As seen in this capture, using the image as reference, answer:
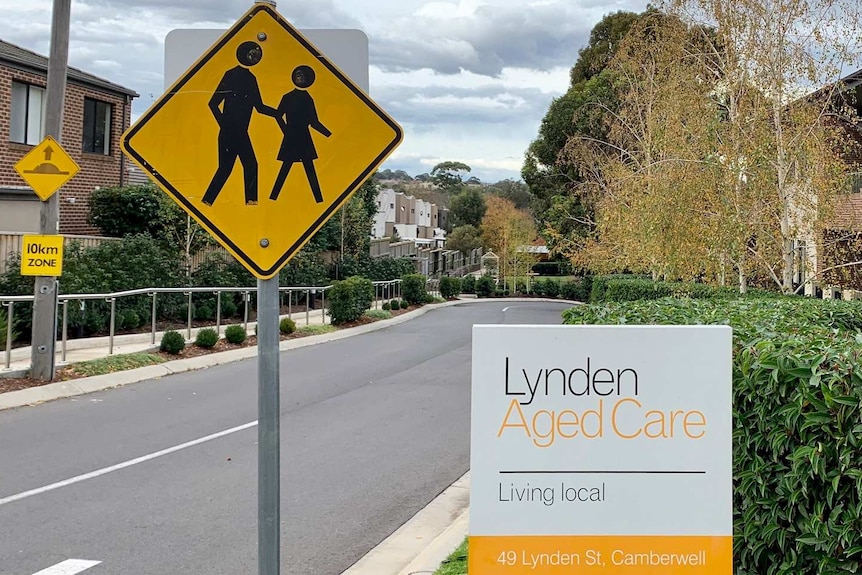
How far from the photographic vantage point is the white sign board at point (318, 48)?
11.0 ft

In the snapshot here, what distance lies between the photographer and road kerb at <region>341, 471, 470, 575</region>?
555cm

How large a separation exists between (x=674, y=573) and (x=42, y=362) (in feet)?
36.6

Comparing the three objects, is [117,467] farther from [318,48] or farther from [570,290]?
[570,290]

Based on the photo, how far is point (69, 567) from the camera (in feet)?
18.2

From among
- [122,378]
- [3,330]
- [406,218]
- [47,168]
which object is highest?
[406,218]

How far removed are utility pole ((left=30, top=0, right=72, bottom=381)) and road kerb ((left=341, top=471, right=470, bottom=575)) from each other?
24.2 feet

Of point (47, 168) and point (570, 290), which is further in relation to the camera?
point (570, 290)

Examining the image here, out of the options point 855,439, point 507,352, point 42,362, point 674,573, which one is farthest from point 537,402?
point 42,362

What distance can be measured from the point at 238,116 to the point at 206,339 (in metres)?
14.0

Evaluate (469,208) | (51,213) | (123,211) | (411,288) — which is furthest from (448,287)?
(469,208)

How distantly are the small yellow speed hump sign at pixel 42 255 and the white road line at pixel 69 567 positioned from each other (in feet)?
23.8

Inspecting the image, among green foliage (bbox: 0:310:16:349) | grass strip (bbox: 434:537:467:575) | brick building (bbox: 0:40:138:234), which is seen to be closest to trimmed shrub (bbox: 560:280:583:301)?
brick building (bbox: 0:40:138:234)

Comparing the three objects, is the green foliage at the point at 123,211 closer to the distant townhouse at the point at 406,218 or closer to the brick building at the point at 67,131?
the brick building at the point at 67,131

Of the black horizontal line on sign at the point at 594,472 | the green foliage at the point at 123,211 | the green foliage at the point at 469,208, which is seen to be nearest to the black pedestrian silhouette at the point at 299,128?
the black horizontal line on sign at the point at 594,472
